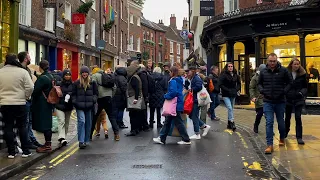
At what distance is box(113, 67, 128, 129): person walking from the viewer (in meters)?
10.3

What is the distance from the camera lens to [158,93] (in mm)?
11531

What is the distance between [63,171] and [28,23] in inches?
542

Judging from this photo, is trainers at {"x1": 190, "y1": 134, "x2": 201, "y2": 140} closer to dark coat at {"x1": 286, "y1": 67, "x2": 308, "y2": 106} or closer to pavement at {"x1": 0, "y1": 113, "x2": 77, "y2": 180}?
dark coat at {"x1": 286, "y1": 67, "x2": 308, "y2": 106}

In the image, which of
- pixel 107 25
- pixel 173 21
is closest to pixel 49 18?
pixel 107 25

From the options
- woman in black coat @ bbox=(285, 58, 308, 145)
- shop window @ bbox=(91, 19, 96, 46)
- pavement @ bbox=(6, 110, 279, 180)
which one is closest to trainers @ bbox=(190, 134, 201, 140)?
pavement @ bbox=(6, 110, 279, 180)

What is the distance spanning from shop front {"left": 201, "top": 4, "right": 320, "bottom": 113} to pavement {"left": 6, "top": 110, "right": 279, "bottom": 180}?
371 inches

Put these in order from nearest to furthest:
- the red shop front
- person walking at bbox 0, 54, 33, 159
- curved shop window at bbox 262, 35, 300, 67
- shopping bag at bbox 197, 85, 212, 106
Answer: person walking at bbox 0, 54, 33, 159 → shopping bag at bbox 197, 85, 212, 106 → curved shop window at bbox 262, 35, 300, 67 → the red shop front

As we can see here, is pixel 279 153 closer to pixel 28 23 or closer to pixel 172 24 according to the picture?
pixel 28 23

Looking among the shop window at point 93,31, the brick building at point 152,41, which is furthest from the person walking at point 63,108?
the brick building at point 152,41

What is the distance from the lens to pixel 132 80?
33.2 feet

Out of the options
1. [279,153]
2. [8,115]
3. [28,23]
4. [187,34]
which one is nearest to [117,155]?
[8,115]

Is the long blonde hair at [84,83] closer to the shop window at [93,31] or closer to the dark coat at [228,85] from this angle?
the dark coat at [228,85]

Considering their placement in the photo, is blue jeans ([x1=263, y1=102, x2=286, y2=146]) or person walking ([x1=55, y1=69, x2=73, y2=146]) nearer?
blue jeans ([x1=263, y1=102, x2=286, y2=146])

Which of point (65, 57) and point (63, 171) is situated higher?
point (65, 57)
